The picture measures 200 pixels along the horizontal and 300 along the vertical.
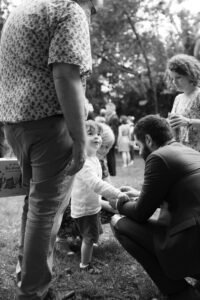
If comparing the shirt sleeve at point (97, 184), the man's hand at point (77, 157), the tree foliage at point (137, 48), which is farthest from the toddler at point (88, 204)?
the tree foliage at point (137, 48)

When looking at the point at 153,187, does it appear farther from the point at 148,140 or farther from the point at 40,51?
the point at 40,51

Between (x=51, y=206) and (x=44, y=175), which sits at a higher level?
(x=44, y=175)

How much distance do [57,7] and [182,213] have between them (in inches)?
50.7

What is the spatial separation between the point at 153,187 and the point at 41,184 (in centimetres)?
64

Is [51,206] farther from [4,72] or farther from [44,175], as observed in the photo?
[4,72]

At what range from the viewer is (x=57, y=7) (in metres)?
1.97

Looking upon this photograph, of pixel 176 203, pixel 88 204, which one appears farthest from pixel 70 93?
pixel 88 204

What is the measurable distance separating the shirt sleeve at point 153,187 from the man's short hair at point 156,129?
22 cm

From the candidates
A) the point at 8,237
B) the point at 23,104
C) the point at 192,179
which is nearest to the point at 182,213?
the point at 192,179

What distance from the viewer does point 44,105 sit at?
1991mm

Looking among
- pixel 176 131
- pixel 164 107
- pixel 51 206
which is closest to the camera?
pixel 51 206

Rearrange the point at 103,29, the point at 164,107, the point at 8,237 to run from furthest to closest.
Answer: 1. the point at 164,107
2. the point at 103,29
3. the point at 8,237

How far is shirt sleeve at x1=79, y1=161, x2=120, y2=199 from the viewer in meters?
2.77

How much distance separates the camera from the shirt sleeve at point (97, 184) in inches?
109
